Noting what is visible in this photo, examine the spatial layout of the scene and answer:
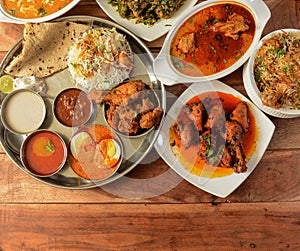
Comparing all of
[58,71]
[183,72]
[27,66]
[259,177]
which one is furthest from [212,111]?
[27,66]

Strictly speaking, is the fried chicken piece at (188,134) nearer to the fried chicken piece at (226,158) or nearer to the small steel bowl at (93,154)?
the fried chicken piece at (226,158)

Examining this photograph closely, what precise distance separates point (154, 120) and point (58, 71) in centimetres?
97

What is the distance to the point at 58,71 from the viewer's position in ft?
14.2

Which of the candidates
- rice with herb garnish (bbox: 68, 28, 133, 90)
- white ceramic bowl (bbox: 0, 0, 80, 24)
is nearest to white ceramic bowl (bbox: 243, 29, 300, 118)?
rice with herb garnish (bbox: 68, 28, 133, 90)

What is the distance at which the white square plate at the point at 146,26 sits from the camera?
425 cm

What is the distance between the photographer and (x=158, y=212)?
424cm

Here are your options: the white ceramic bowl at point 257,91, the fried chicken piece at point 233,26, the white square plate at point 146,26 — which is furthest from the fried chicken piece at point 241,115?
the white square plate at point 146,26

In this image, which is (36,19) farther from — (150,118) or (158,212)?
(158,212)

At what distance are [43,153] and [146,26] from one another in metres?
1.38

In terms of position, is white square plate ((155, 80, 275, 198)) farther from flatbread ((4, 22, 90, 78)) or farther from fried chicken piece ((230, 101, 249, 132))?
flatbread ((4, 22, 90, 78))

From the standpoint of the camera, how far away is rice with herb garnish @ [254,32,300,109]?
3.99 metres

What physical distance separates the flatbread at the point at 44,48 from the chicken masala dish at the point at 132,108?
56 centimetres

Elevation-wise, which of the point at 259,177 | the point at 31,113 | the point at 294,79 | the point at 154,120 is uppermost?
the point at 31,113

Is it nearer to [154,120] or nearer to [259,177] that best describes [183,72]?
[154,120]
